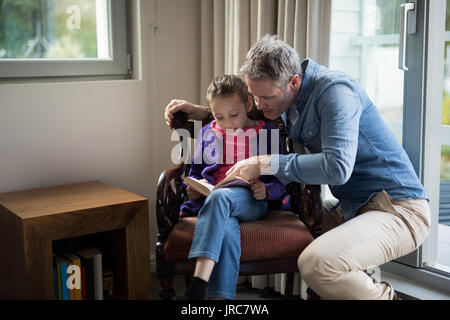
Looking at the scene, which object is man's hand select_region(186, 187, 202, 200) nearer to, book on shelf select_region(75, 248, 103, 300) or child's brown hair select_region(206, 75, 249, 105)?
child's brown hair select_region(206, 75, 249, 105)

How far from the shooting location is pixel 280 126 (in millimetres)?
2250

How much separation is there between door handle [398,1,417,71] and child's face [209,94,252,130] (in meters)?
0.67

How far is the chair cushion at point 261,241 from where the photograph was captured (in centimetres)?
194

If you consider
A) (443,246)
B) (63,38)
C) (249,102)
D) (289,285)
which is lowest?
(289,285)

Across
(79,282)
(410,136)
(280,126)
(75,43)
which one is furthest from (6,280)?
(410,136)

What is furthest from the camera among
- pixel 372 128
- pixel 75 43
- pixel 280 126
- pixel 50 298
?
pixel 75 43

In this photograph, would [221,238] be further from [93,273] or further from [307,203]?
[93,273]

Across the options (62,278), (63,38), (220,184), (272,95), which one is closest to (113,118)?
(63,38)

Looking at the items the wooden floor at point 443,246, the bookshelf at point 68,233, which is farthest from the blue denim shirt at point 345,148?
the bookshelf at point 68,233

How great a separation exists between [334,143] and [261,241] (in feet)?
1.55

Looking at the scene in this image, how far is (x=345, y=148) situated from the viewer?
68.5 inches

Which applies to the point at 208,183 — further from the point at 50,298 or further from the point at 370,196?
the point at 50,298

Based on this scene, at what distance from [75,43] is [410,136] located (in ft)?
5.48

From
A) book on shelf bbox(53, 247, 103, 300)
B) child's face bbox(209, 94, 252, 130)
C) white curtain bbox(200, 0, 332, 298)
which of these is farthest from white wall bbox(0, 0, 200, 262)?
child's face bbox(209, 94, 252, 130)
